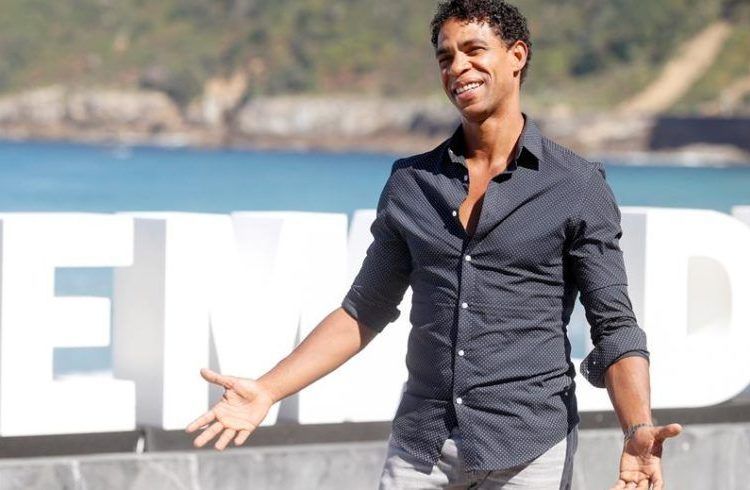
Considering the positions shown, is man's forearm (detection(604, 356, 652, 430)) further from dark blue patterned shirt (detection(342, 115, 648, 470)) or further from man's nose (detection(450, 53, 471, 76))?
man's nose (detection(450, 53, 471, 76))

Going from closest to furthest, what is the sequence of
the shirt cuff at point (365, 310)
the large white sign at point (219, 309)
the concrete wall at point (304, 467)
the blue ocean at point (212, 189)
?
1. the shirt cuff at point (365, 310)
2. the concrete wall at point (304, 467)
3. the large white sign at point (219, 309)
4. the blue ocean at point (212, 189)

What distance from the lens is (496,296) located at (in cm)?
295

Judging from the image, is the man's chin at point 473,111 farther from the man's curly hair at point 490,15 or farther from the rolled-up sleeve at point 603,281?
the rolled-up sleeve at point 603,281

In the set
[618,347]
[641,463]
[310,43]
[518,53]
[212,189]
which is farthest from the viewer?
[310,43]

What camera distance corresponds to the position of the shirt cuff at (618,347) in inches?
115

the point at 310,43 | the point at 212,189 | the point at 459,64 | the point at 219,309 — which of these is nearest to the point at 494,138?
the point at 459,64

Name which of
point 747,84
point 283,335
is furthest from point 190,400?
point 747,84

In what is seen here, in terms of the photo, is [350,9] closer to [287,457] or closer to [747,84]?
[747,84]

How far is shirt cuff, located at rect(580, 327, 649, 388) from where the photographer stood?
2920 mm

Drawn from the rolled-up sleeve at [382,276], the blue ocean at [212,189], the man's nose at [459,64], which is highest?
the blue ocean at [212,189]

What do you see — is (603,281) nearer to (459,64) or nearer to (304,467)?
(459,64)

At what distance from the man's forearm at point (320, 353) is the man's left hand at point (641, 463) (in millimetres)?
593

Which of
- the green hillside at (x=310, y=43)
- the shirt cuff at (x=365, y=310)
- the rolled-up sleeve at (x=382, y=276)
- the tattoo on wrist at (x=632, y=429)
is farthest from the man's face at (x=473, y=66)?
the green hillside at (x=310, y=43)

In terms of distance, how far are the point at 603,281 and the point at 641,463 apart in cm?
33
